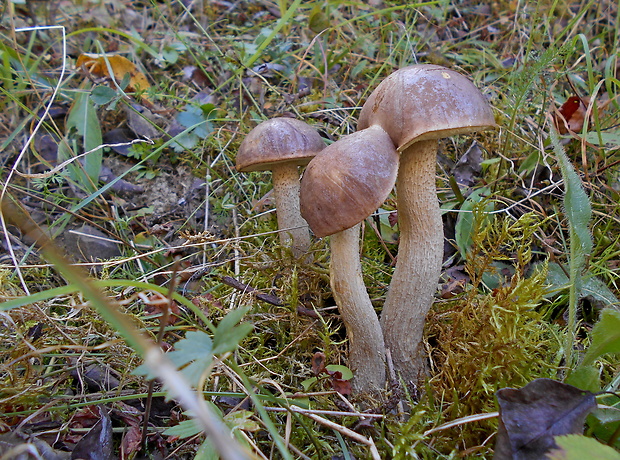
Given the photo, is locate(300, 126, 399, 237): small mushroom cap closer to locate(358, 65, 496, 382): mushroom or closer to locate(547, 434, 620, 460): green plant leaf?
locate(358, 65, 496, 382): mushroom

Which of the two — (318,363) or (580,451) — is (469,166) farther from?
(580,451)

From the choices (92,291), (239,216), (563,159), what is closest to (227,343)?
(92,291)

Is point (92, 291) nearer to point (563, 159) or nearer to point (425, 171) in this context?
point (425, 171)

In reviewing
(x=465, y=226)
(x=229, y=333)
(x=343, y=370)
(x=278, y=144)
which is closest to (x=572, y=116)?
(x=465, y=226)

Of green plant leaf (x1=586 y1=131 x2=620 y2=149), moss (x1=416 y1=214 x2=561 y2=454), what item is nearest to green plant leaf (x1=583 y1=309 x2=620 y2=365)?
moss (x1=416 y1=214 x2=561 y2=454)

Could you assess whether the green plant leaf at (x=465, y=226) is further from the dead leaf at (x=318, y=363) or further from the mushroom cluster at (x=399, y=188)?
the dead leaf at (x=318, y=363)

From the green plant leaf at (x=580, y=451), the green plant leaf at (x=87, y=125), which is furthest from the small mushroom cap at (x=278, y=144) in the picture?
the green plant leaf at (x=580, y=451)
